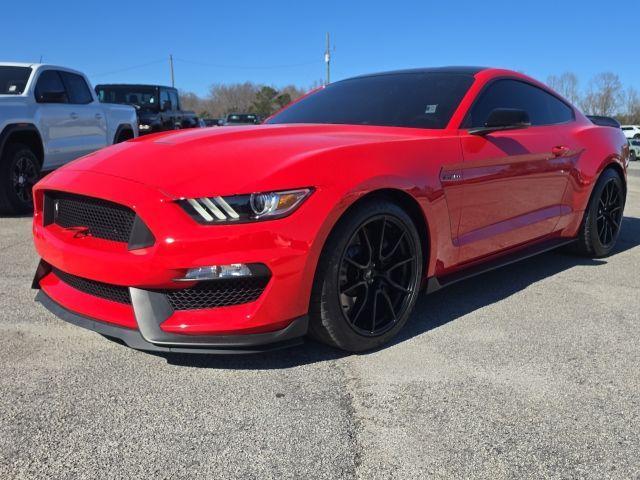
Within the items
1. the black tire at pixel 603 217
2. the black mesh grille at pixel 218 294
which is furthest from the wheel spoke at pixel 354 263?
the black tire at pixel 603 217

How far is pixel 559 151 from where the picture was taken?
13.3 feet

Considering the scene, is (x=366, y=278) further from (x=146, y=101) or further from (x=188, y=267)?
(x=146, y=101)

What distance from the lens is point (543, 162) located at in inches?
152

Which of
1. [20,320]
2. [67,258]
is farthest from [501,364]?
[20,320]

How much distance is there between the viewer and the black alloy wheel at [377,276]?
8.99ft

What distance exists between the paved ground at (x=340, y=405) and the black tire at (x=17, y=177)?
367cm

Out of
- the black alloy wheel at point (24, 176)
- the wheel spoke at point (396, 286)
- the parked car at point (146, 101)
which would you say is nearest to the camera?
the wheel spoke at point (396, 286)

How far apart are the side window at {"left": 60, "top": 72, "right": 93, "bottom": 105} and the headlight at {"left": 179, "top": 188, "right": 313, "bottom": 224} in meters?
6.40

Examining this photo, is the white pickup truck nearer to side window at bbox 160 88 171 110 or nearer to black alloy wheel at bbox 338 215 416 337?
black alloy wheel at bbox 338 215 416 337

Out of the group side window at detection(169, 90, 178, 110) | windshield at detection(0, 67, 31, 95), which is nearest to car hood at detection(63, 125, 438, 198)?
windshield at detection(0, 67, 31, 95)

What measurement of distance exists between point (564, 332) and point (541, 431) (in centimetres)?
116

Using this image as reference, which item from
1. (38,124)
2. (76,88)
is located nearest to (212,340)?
(38,124)

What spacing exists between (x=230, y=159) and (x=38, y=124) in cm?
536

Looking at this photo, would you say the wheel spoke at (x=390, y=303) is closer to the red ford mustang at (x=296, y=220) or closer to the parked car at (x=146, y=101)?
the red ford mustang at (x=296, y=220)
